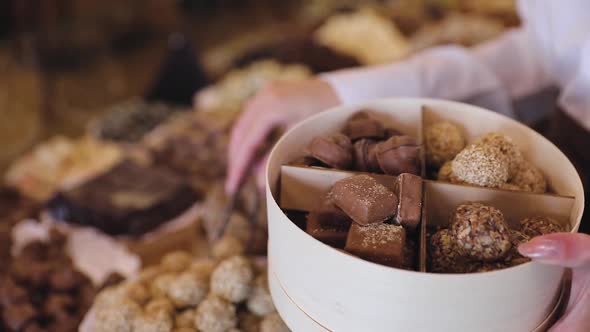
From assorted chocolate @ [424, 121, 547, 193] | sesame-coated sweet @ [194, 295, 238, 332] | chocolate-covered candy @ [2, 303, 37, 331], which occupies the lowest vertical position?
chocolate-covered candy @ [2, 303, 37, 331]

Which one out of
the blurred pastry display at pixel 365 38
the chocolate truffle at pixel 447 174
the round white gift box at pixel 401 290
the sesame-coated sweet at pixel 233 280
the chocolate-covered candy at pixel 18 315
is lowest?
the chocolate-covered candy at pixel 18 315

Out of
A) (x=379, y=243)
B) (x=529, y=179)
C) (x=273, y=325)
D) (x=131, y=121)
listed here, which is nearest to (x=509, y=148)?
(x=529, y=179)

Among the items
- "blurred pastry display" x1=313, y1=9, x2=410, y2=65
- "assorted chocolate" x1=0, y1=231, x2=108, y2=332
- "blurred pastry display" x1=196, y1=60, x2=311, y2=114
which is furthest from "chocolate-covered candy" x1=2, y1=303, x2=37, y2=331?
"blurred pastry display" x1=313, y1=9, x2=410, y2=65

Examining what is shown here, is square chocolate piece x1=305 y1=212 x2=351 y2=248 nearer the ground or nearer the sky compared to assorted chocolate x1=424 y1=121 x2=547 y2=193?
nearer the ground

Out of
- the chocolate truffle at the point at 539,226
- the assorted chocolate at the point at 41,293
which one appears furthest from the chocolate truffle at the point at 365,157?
the assorted chocolate at the point at 41,293

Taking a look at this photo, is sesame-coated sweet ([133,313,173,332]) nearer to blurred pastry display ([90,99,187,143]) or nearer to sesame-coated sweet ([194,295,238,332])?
sesame-coated sweet ([194,295,238,332])

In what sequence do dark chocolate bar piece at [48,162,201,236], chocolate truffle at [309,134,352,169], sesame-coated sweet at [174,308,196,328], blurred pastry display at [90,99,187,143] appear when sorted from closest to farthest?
chocolate truffle at [309,134,352,169], sesame-coated sweet at [174,308,196,328], dark chocolate bar piece at [48,162,201,236], blurred pastry display at [90,99,187,143]

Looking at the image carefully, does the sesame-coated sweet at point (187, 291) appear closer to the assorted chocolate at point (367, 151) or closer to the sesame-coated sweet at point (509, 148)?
the assorted chocolate at point (367, 151)
